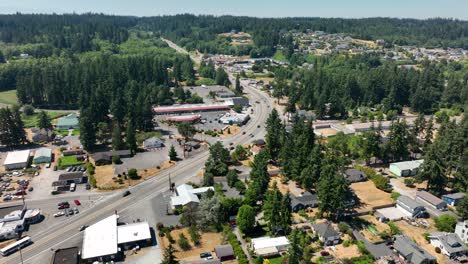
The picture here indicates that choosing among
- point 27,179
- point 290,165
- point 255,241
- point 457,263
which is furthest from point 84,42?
point 457,263

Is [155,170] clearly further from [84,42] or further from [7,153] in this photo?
[84,42]

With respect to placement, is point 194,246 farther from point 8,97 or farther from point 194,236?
point 8,97

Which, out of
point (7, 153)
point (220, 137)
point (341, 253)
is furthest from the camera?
point (220, 137)

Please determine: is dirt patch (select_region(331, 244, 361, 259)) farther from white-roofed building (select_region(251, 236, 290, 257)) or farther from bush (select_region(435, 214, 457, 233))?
bush (select_region(435, 214, 457, 233))

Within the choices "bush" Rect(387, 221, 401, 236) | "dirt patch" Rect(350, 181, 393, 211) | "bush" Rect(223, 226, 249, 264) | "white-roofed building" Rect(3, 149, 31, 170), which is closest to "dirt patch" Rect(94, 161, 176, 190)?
"white-roofed building" Rect(3, 149, 31, 170)

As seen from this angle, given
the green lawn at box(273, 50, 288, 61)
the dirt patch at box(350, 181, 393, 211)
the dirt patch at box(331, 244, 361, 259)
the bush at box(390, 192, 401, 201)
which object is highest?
the green lawn at box(273, 50, 288, 61)

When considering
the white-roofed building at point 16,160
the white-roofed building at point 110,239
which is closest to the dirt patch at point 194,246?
the white-roofed building at point 110,239

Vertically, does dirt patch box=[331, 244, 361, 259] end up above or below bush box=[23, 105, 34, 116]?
below
